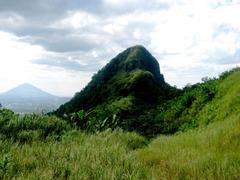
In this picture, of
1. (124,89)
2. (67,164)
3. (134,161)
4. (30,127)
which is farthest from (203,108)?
(124,89)

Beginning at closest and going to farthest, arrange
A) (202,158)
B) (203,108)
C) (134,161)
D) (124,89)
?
1. (202,158)
2. (134,161)
3. (203,108)
4. (124,89)

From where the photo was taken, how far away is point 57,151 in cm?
A: 1553

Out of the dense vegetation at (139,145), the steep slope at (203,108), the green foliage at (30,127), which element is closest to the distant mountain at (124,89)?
the steep slope at (203,108)

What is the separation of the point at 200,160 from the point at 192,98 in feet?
88.2

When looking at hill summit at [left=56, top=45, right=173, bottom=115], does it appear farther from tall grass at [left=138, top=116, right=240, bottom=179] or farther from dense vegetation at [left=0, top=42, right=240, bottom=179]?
tall grass at [left=138, top=116, right=240, bottom=179]

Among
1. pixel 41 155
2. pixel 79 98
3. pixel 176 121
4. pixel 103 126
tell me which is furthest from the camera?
pixel 79 98

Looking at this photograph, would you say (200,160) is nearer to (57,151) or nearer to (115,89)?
(57,151)

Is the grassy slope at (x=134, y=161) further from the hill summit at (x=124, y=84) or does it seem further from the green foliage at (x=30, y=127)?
the hill summit at (x=124, y=84)

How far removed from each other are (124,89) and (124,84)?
2497mm

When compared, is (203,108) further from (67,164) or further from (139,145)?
(67,164)

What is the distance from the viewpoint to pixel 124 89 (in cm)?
7056

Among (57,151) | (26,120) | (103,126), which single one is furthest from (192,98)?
(57,151)

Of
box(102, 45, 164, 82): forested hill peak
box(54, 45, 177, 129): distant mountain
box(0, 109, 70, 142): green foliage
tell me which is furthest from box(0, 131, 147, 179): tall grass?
box(102, 45, 164, 82): forested hill peak

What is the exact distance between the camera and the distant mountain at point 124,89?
55.6 m
